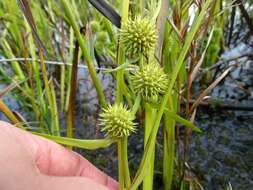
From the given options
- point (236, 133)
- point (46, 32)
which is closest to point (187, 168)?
point (236, 133)

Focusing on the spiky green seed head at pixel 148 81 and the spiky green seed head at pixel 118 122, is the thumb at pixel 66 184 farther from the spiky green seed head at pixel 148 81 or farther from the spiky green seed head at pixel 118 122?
the spiky green seed head at pixel 148 81

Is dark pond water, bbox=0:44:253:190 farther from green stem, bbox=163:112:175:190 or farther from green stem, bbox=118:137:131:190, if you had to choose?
green stem, bbox=118:137:131:190

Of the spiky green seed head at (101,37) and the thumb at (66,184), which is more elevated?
the spiky green seed head at (101,37)

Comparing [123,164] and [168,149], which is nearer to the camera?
[123,164]

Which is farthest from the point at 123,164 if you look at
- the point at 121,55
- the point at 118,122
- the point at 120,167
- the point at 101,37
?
the point at 101,37

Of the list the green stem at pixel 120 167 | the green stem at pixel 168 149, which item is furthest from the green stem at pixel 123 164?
the green stem at pixel 168 149

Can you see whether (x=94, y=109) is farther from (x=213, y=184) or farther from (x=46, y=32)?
(x=213, y=184)

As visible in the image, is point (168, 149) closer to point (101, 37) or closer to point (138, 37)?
point (138, 37)
